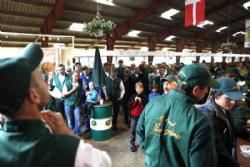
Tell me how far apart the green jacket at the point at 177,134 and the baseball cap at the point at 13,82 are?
1.00 meters

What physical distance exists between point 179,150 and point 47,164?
1.00 m

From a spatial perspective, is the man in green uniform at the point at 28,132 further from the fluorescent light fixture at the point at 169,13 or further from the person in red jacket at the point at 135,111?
the fluorescent light fixture at the point at 169,13

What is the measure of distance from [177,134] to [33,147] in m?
0.98

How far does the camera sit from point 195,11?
24.6 feet

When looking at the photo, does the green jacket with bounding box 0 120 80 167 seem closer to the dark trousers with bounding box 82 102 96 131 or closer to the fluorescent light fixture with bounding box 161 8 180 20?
the dark trousers with bounding box 82 102 96 131

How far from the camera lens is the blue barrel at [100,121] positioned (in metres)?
5.22

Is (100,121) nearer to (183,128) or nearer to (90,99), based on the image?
(90,99)

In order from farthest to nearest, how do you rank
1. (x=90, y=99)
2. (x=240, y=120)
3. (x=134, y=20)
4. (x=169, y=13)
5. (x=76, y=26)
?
(x=169, y=13) < (x=134, y=20) < (x=76, y=26) < (x=90, y=99) < (x=240, y=120)

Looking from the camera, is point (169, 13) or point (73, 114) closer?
point (73, 114)

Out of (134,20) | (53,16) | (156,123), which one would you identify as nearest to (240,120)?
(156,123)

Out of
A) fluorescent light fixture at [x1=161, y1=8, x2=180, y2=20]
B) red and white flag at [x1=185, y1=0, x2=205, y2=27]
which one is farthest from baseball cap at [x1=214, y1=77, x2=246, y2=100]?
fluorescent light fixture at [x1=161, y1=8, x2=180, y2=20]

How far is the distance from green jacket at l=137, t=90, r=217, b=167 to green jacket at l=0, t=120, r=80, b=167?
0.85m

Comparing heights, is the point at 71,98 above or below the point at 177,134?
Result: below

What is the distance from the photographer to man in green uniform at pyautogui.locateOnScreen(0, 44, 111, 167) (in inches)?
32.4
